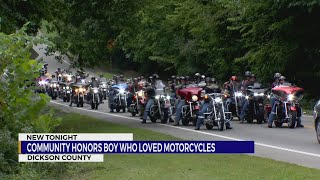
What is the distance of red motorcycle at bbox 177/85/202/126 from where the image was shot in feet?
78.3

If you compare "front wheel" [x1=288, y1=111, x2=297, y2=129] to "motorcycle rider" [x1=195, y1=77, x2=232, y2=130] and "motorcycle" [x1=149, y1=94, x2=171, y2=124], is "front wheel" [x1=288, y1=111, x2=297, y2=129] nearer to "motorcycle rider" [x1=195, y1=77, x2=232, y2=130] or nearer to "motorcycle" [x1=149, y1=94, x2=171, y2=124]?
"motorcycle rider" [x1=195, y1=77, x2=232, y2=130]

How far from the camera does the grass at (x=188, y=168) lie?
12719mm

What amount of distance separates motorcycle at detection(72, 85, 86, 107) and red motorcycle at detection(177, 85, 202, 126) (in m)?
15.7

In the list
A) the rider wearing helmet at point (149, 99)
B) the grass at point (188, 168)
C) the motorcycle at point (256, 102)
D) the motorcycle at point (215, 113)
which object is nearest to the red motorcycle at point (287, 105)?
the motorcycle at point (256, 102)

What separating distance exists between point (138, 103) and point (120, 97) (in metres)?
5.50

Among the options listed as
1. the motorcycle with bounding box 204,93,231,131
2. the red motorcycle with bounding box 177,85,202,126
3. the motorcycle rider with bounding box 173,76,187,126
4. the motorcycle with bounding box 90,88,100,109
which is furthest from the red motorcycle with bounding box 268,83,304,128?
the motorcycle with bounding box 90,88,100,109

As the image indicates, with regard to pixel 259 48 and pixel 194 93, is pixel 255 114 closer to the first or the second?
pixel 194 93

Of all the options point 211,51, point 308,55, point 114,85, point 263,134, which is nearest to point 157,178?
point 263,134

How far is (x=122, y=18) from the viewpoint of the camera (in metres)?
26.6

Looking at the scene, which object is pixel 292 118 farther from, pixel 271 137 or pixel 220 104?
pixel 271 137

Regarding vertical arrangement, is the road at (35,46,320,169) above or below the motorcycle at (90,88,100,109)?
below

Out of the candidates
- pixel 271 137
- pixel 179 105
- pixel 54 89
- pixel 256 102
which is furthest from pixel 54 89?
pixel 271 137

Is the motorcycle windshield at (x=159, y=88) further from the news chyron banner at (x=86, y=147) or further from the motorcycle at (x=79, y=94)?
the news chyron banner at (x=86, y=147)

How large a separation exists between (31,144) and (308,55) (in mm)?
28527
